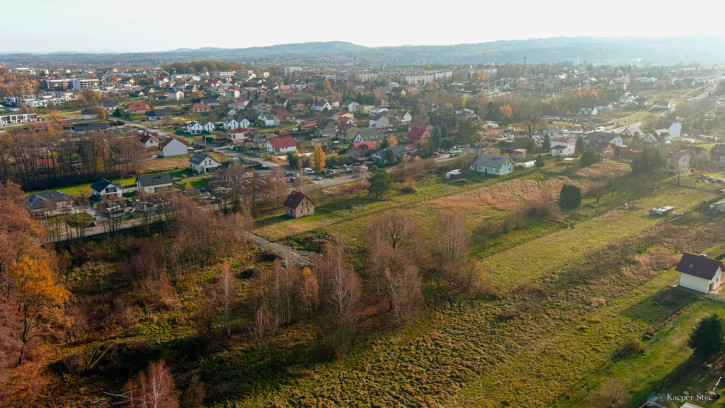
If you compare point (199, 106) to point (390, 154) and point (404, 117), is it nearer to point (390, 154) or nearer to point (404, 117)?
point (404, 117)

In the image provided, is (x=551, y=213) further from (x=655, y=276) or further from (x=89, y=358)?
(x=89, y=358)

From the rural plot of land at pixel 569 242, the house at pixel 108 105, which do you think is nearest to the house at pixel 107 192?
the rural plot of land at pixel 569 242

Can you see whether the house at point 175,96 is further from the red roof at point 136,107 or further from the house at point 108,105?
the red roof at point 136,107

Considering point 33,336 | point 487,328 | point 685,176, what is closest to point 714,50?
point 685,176

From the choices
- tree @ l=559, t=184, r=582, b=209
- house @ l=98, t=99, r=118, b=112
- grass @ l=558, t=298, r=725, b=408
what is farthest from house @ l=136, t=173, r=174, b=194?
house @ l=98, t=99, r=118, b=112

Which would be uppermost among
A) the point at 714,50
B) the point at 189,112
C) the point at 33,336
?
the point at 714,50

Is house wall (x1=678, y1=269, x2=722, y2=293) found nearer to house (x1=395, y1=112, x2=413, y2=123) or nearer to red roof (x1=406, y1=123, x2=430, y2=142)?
red roof (x1=406, y1=123, x2=430, y2=142)
